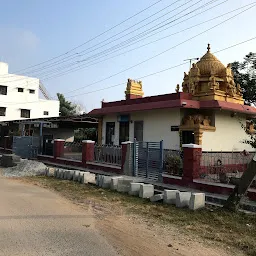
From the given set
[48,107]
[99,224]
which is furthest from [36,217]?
[48,107]

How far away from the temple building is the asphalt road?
7614 millimetres

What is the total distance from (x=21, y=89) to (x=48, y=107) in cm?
433

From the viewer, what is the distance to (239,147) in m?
17.6

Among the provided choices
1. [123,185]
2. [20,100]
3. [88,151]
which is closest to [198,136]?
[88,151]

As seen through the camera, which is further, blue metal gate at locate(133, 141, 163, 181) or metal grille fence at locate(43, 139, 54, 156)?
metal grille fence at locate(43, 139, 54, 156)

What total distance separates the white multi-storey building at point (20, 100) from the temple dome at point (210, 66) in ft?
103

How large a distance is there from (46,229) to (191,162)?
18.4ft

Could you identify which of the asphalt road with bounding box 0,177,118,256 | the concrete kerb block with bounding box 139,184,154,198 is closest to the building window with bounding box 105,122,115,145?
the concrete kerb block with bounding box 139,184,154,198

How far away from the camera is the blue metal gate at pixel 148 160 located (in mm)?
12312

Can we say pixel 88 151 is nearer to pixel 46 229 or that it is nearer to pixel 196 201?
pixel 196 201

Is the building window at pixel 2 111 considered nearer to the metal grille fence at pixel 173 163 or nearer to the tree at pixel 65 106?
the tree at pixel 65 106

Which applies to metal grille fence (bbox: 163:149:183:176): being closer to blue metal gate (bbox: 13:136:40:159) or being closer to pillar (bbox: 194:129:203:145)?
pillar (bbox: 194:129:203:145)

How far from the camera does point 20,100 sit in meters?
44.9

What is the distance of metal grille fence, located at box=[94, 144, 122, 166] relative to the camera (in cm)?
1459
